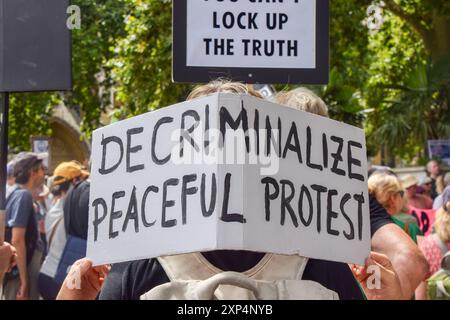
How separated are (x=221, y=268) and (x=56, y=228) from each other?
20.4ft

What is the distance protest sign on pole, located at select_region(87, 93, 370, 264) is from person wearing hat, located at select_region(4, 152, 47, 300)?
641 centimetres

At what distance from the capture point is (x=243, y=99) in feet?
9.07

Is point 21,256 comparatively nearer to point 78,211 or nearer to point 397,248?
point 78,211

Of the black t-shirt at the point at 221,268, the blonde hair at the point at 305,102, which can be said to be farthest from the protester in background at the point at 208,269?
the blonde hair at the point at 305,102

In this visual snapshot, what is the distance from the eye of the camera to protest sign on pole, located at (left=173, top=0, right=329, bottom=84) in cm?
442

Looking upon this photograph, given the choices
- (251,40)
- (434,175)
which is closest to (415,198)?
(434,175)

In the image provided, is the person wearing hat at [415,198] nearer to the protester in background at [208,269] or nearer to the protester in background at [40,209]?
the protester in background at [40,209]

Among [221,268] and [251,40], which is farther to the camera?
[251,40]

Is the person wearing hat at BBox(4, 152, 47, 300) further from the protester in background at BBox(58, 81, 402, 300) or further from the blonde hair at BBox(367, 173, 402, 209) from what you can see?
the protester in background at BBox(58, 81, 402, 300)

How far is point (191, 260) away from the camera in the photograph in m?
2.78

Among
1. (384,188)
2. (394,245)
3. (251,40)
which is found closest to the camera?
(251,40)

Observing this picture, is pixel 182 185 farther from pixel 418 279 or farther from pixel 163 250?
pixel 418 279

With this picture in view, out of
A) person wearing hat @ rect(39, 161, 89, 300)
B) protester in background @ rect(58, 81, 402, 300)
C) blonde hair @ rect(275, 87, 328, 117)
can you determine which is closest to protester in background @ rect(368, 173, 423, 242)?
person wearing hat @ rect(39, 161, 89, 300)

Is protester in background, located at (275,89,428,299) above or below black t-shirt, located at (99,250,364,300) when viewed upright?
above
